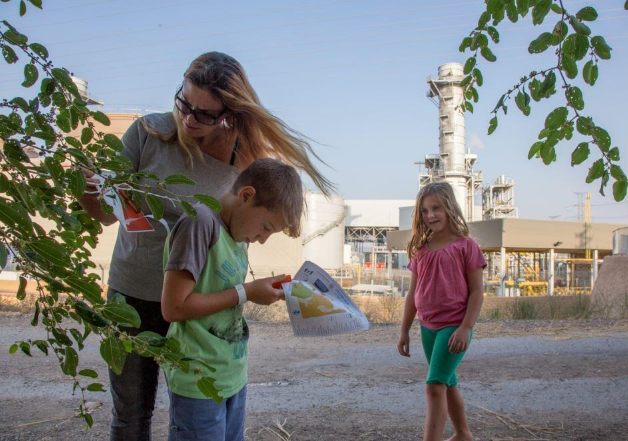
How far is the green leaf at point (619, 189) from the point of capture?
1.77 metres

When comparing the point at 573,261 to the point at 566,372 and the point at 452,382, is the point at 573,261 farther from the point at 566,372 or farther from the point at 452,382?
the point at 452,382

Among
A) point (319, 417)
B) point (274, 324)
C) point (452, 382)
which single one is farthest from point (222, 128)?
point (274, 324)

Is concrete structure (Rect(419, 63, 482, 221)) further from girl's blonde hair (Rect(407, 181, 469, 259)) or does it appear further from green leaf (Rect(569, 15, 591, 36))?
green leaf (Rect(569, 15, 591, 36))

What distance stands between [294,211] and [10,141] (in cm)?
85

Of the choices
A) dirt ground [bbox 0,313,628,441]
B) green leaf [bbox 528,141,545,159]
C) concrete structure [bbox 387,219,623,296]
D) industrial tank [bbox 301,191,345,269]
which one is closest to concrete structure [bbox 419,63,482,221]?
industrial tank [bbox 301,191,345,269]

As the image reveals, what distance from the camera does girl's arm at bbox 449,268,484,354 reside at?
2715 millimetres

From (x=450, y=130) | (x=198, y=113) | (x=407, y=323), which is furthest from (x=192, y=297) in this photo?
(x=450, y=130)

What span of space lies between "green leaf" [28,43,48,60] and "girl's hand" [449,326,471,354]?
213 centimetres

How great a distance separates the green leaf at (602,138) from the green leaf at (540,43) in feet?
1.14

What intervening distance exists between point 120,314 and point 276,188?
80 cm

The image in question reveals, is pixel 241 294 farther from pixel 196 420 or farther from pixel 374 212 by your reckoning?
pixel 374 212

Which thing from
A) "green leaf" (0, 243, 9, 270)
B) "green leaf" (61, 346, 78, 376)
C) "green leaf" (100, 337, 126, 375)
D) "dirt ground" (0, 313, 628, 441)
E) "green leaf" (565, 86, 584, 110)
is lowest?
"dirt ground" (0, 313, 628, 441)

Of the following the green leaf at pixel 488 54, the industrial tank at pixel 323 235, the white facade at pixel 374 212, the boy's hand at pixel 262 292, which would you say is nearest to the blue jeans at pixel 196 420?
the boy's hand at pixel 262 292

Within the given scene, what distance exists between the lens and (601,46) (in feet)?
5.97
